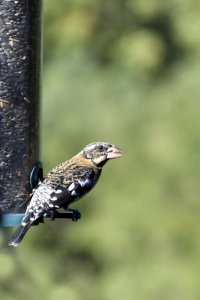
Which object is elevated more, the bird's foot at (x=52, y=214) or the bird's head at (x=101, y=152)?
the bird's head at (x=101, y=152)

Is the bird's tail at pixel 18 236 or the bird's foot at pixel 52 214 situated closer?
the bird's tail at pixel 18 236

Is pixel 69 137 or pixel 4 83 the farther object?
pixel 69 137

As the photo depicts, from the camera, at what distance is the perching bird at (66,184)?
30.8 feet

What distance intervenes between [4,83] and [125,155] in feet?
23.1

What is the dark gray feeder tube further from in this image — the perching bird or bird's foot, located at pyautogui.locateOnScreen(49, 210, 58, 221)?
bird's foot, located at pyautogui.locateOnScreen(49, 210, 58, 221)

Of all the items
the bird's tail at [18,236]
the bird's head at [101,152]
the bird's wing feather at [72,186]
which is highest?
the bird's head at [101,152]

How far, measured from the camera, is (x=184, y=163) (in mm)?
16516

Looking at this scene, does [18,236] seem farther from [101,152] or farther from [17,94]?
[17,94]

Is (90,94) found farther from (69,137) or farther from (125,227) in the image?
(125,227)

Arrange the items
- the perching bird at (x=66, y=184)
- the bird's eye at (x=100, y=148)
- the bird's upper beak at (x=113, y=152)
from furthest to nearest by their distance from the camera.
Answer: the bird's eye at (x=100, y=148)
the bird's upper beak at (x=113, y=152)
the perching bird at (x=66, y=184)

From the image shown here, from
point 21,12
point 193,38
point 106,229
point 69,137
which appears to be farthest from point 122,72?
point 21,12

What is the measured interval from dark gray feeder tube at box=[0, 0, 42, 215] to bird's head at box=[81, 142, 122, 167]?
394mm

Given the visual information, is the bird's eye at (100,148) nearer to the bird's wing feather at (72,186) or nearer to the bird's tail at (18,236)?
the bird's wing feather at (72,186)

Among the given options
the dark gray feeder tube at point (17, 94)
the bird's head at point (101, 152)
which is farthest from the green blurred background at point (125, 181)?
the bird's head at point (101, 152)
